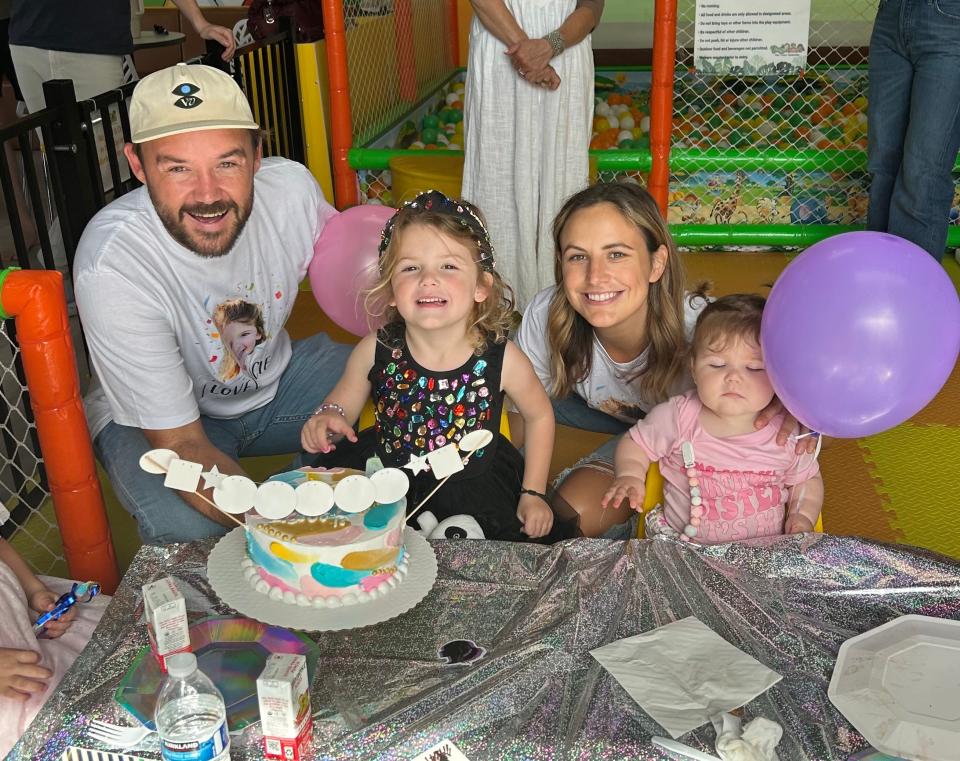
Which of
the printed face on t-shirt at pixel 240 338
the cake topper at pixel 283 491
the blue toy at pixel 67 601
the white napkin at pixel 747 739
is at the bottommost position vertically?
the blue toy at pixel 67 601

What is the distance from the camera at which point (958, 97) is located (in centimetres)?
344

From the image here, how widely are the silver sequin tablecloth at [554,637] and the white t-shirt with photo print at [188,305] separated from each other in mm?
635

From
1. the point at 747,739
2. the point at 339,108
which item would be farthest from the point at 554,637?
the point at 339,108

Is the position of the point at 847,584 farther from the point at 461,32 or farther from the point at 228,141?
the point at 461,32

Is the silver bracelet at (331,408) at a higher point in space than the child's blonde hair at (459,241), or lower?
lower

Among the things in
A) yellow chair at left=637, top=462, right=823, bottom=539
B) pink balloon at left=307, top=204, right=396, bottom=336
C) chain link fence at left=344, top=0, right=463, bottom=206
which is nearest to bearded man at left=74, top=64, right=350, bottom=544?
pink balloon at left=307, top=204, right=396, bottom=336

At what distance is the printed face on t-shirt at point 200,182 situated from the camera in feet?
6.59

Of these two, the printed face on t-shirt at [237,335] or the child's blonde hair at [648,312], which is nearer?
the child's blonde hair at [648,312]

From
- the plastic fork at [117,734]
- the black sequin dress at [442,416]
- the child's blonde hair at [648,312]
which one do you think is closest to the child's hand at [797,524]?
the child's blonde hair at [648,312]

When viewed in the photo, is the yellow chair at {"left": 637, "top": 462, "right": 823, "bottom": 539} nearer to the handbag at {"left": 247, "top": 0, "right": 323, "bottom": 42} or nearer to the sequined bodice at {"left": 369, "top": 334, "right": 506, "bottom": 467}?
the sequined bodice at {"left": 369, "top": 334, "right": 506, "bottom": 467}

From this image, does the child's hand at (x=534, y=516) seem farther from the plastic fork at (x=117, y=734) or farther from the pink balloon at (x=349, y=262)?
the plastic fork at (x=117, y=734)

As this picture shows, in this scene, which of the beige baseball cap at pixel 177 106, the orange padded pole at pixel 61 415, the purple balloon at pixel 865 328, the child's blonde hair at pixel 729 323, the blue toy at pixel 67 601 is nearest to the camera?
the purple balloon at pixel 865 328

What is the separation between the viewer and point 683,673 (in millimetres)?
1239

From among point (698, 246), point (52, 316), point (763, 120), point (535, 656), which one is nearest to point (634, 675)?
point (535, 656)
